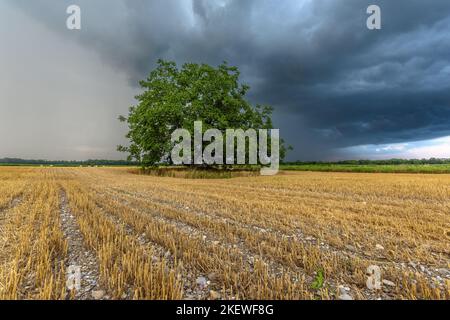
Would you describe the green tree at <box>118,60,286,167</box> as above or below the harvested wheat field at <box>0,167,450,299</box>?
above

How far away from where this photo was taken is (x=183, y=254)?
4.06m


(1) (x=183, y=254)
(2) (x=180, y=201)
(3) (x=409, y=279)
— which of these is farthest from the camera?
(2) (x=180, y=201)

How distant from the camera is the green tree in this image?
28.0m

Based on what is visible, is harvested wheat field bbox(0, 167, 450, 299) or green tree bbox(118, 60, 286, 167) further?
green tree bbox(118, 60, 286, 167)

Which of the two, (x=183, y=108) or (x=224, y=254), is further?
(x=183, y=108)

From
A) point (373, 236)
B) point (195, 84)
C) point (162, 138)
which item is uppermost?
point (195, 84)

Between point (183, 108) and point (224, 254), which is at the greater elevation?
point (183, 108)

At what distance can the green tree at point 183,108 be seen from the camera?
2795 centimetres

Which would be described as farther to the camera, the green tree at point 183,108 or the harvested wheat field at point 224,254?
the green tree at point 183,108

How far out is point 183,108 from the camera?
2812cm

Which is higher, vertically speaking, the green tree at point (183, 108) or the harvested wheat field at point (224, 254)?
the green tree at point (183, 108)
